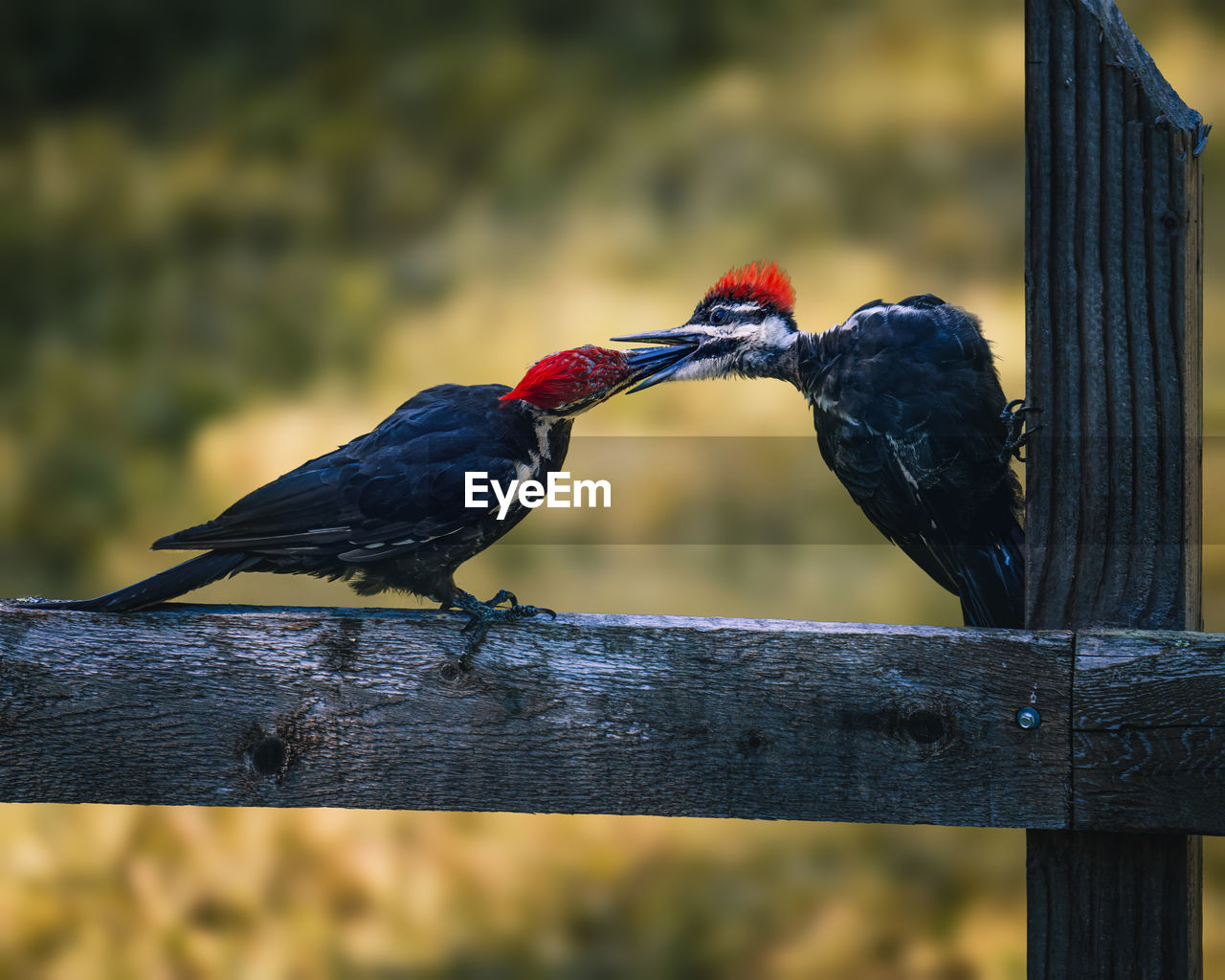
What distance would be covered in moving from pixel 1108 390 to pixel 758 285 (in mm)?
483

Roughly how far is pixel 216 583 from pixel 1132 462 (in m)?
0.88

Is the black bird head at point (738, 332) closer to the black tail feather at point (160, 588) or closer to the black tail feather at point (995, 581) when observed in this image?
the black tail feather at point (995, 581)

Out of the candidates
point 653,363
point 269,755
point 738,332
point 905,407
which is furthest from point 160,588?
point 905,407

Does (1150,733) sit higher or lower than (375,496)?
lower

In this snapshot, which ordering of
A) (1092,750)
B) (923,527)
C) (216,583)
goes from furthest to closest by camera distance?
(923,527) < (216,583) < (1092,750)

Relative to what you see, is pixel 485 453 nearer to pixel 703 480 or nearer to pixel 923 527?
pixel 703 480

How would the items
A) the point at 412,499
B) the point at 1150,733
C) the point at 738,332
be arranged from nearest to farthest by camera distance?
the point at 1150,733
the point at 412,499
the point at 738,332

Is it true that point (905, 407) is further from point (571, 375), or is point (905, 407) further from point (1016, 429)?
→ point (571, 375)

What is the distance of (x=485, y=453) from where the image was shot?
1.05 metres

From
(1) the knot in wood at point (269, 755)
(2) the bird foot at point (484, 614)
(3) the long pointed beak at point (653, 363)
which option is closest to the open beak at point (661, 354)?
(3) the long pointed beak at point (653, 363)

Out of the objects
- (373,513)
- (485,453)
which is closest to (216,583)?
(373,513)

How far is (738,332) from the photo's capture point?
3.96ft

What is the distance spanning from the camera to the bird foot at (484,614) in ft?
2.96
